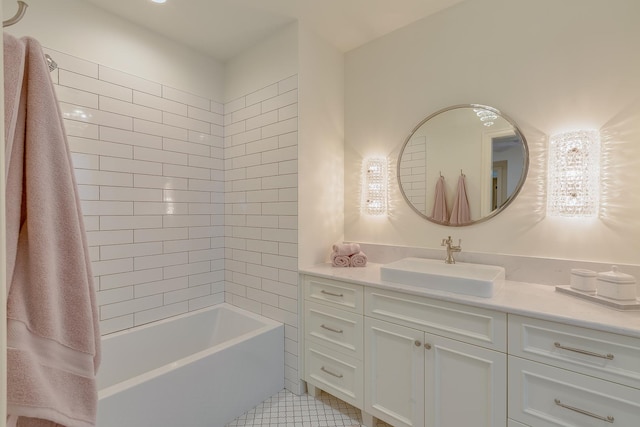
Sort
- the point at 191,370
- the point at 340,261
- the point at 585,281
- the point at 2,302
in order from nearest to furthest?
1. the point at 2,302
2. the point at 585,281
3. the point at 191,370
4. the point at 340,261

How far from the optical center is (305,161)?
2090mm

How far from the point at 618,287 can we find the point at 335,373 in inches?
57.4

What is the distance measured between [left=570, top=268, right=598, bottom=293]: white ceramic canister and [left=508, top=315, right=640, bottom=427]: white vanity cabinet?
0.36 meters

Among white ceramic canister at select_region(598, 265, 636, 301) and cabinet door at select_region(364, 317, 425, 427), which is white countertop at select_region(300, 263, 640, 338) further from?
cabinet door at select_region(364, 317, 425, 427)

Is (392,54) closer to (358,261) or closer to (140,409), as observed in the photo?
(358,261)

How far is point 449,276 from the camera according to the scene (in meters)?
1.46

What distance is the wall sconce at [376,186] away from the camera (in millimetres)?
2260

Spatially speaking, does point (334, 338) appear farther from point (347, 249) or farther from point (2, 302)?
point (2, 302)

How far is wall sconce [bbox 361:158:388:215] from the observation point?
226cm

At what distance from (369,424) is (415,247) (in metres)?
1.10

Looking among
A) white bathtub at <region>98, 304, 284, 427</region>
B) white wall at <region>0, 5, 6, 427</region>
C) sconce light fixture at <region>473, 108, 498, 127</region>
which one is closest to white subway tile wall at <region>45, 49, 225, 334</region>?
white bathtub at <region>98, 304, 284, 427</region>

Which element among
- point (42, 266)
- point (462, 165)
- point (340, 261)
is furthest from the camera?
point (340, 261)

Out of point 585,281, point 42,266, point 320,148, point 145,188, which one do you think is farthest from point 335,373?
point 145,188

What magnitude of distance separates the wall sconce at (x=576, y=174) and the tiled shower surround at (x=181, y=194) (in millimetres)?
1472
